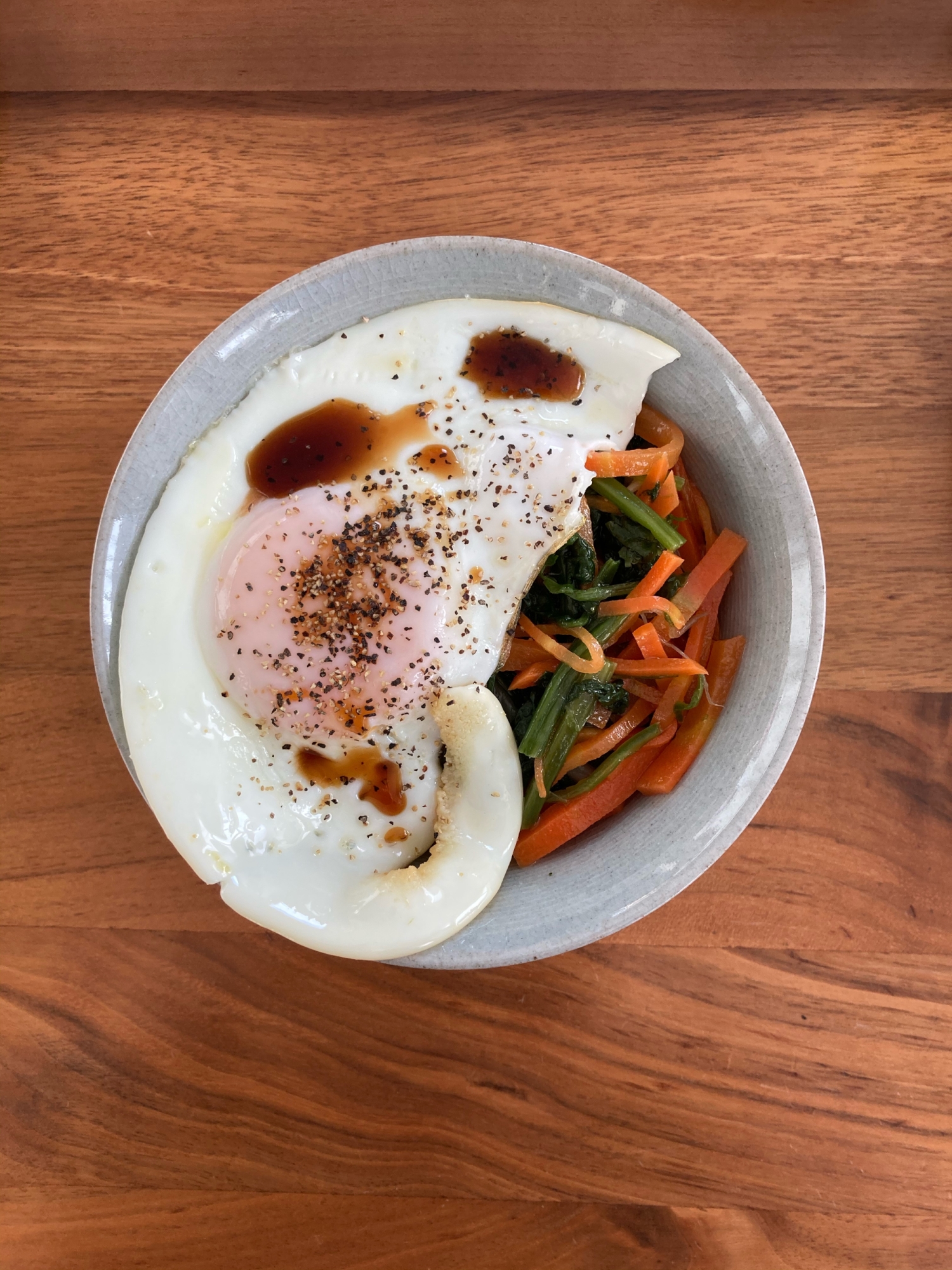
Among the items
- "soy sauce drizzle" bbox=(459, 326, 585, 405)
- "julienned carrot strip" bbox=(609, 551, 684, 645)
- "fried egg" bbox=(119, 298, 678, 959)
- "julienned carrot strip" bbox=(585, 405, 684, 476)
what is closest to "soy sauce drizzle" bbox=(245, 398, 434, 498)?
"fried egg" bbox=(119, 298, 678, 959)

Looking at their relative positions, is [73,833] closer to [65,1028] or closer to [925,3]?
[65,1028]

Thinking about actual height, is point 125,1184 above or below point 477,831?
below

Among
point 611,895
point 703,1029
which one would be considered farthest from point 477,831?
point 703,1029

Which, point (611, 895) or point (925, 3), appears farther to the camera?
point (925, 3)

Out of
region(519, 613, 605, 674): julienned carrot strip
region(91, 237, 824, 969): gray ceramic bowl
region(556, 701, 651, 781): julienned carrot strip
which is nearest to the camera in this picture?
region(91, 237, 824, 969): gray ceramic bowl

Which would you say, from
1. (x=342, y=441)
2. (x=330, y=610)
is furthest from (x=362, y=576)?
(x=342, y=441)

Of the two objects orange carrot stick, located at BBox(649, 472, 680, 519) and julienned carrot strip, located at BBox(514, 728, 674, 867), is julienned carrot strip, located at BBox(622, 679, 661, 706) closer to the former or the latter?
julienned carrot strip, located at BBox(514, 728, 674, 867)
